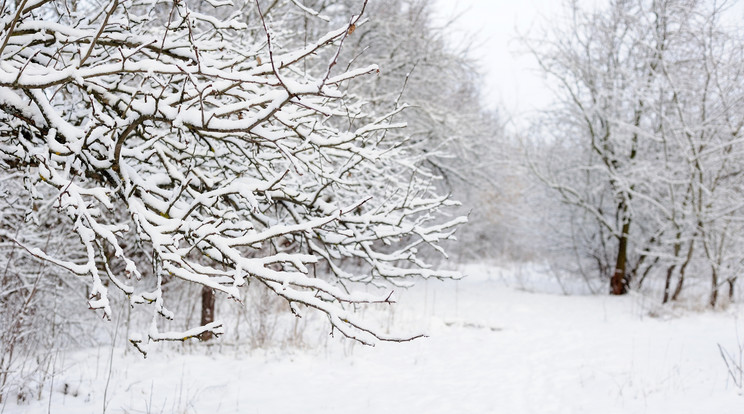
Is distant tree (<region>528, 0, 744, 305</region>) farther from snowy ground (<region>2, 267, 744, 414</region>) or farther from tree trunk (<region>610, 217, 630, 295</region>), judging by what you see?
snowy ground (<region>2, 267, 744, 414</region>)

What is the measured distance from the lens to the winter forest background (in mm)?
2098

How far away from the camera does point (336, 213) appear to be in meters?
2.03

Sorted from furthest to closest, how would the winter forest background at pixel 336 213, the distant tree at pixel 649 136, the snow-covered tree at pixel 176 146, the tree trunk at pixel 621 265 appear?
the tree trunk at pixel 621 265
the distant tree at pixel 649 136
the winter forest background at pixel 336 213
the snow-covered tree at pixel 176 146

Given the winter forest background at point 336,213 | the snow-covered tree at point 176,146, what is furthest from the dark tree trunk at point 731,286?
the snow-covered tree at point 176,146

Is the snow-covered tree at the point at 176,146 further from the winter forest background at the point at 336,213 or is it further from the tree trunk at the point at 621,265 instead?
the tree trunk at the point at 621,265

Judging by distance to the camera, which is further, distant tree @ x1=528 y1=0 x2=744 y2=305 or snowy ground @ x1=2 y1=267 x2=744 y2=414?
distant tree @ x1=528 y1=0 x2=744 y2=305

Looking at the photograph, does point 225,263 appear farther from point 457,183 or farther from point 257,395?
point 457,183

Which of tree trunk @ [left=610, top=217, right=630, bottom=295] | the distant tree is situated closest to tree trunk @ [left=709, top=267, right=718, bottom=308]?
the distant tree

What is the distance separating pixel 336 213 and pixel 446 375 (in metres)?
3.84

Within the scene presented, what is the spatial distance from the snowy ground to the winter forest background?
4cm

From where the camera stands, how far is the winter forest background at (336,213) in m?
2.10

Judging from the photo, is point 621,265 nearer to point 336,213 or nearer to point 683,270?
point 683,270

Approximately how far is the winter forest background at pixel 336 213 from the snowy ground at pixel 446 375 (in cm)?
4

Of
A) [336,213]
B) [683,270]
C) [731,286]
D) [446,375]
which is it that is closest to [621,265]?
[683,270]
